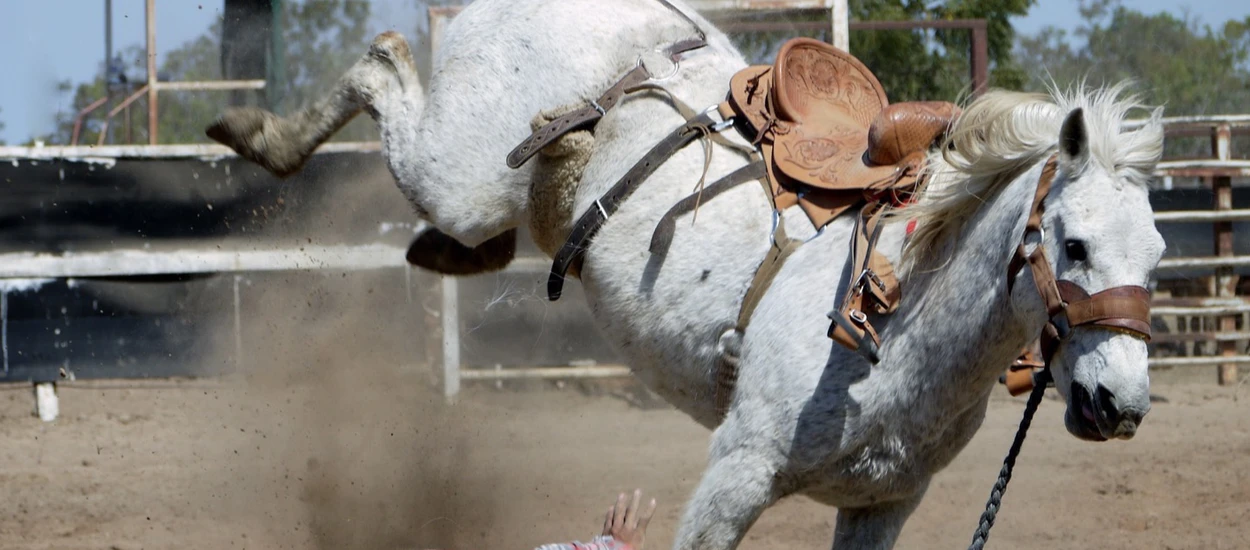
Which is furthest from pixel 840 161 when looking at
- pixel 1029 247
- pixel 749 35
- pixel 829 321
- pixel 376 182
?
pixel 749 35

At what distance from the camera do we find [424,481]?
5.15 meters

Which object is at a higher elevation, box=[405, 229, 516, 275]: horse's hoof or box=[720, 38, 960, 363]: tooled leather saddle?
box=[720, 38, 960, 363]: tooled leather saddle

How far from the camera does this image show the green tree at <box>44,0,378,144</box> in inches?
254

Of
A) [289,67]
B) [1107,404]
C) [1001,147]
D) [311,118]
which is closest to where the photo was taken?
[1107,404]

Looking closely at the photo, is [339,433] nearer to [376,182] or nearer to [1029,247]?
[376,182]

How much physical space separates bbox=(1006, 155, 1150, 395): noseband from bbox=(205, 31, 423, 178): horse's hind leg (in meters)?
2.40

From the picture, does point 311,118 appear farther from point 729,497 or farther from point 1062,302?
point 1062,302

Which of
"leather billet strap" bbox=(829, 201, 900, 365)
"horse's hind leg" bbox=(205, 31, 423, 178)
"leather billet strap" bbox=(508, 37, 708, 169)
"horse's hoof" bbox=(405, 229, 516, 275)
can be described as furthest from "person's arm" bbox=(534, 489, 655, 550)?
"horse's hind leg" bbox=(205, 31, 423, 178)

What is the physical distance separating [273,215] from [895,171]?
4.73 m

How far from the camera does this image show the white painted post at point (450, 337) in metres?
7.60

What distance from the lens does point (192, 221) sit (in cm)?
740

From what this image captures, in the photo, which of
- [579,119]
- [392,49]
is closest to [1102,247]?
[579,119]

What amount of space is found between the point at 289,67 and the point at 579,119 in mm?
3662

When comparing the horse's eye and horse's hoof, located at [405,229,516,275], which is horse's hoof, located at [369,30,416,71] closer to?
horse's hoof, located at [405,229,516,275]
